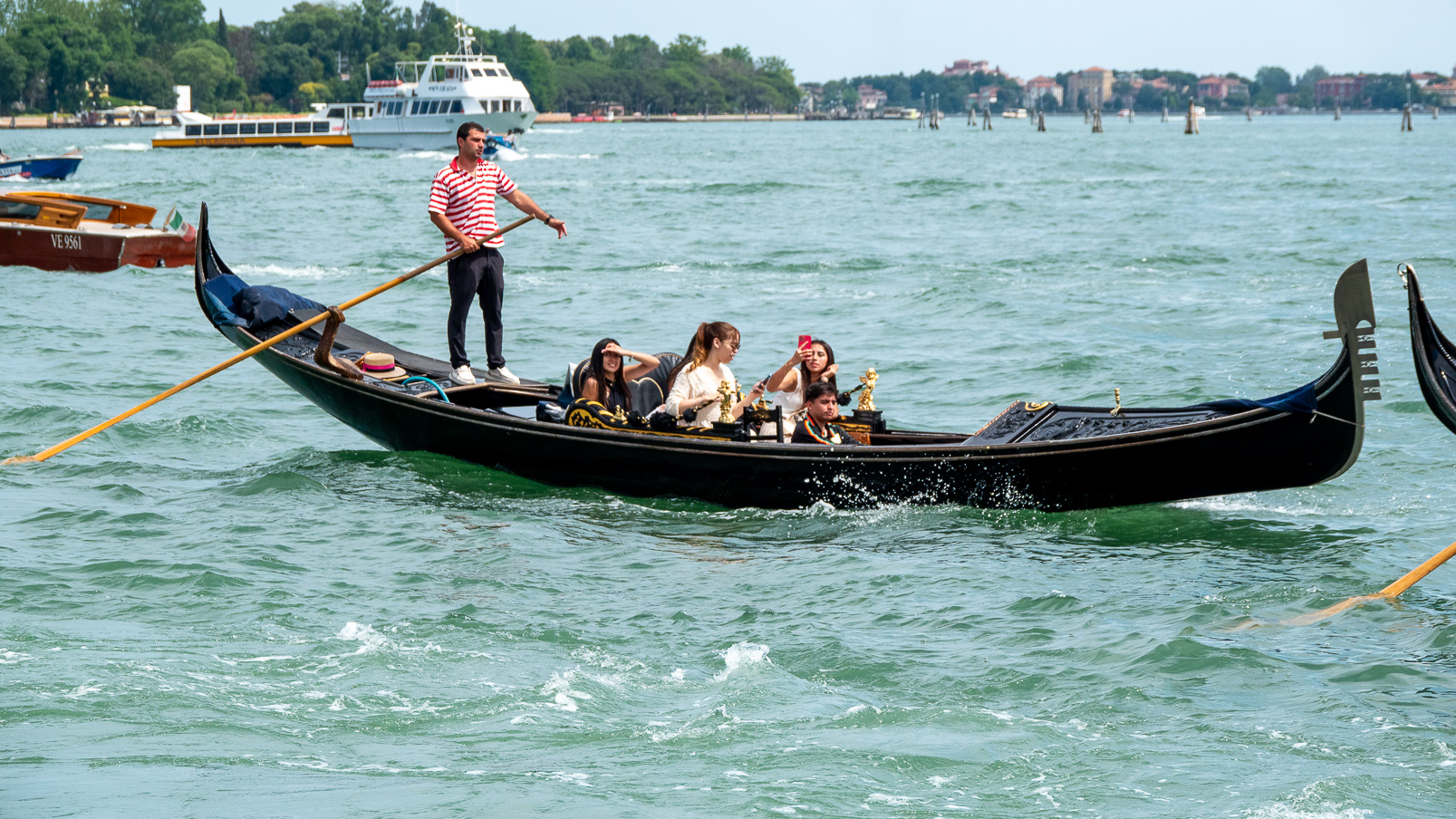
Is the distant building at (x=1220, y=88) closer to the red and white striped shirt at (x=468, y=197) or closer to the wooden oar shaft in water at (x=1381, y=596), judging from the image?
the red and white striped shirt at (x=468, y=197)

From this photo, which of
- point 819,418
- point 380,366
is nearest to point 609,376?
point 819,418

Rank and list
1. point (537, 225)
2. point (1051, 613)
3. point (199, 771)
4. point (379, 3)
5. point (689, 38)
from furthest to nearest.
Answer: point (689, 38), point (379, 3), point (537, 225), point (1051, 613), point (199, 771)

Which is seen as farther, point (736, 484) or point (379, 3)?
point (379, 3)

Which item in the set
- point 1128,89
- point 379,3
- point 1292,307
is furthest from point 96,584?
point 1128,89

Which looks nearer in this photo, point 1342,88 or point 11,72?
point 11,72

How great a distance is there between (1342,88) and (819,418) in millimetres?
176151

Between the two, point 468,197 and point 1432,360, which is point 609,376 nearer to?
point 468,197

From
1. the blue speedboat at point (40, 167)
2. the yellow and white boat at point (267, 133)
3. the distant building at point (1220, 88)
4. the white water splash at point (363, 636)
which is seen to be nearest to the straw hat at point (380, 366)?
the white water splash at point (363, 636)

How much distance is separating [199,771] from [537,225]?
786 inches

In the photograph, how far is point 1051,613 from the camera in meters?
5.33

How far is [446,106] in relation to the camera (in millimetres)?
51219

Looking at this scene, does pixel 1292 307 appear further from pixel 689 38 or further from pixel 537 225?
pixel 689 38

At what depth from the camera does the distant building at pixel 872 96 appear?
168125 millimetres

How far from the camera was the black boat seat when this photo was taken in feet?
22.3
